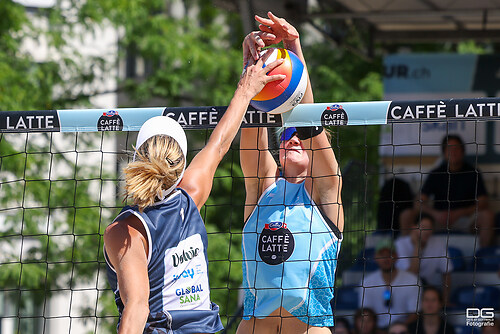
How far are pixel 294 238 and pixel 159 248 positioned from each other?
1.03 meters

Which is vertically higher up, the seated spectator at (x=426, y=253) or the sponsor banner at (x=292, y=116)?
the sponsor banner at (x=292, y=116)

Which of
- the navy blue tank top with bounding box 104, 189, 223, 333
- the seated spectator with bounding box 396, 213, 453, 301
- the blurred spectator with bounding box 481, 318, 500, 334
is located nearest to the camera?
the navy blue tank top with bounding box 104, 189, 223, 333

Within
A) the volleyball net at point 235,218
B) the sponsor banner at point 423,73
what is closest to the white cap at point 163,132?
the volleyball net at point 235,218

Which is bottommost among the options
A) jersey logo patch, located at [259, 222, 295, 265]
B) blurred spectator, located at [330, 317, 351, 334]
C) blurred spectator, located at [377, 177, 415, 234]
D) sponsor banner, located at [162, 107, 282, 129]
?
blurred spectator, located at [330, 317, 351, 334]

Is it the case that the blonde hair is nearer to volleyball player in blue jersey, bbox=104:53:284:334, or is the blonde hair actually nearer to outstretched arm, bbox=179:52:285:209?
volleyball player in blue jersey, bbox=104:53:284:334

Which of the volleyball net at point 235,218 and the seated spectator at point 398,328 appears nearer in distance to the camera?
the seated spectator at point 398,328

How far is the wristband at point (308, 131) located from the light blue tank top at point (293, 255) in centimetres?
25

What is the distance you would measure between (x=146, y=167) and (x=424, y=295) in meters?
4.92

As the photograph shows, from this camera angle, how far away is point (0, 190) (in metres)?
8.95

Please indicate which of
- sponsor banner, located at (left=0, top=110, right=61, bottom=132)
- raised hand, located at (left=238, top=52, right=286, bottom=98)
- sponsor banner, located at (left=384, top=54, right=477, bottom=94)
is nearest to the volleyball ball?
raised hand, located at (left=238, top=52, right=286, bottom=98)

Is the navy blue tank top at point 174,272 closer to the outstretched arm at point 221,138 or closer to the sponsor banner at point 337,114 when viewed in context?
the outstretched arm at point 221,138

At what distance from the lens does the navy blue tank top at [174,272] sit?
241 centimetres

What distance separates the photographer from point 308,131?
3.26 metres

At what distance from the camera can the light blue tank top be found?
3.27 meters
